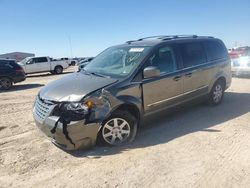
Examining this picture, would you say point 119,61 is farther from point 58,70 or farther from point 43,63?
point 58,70

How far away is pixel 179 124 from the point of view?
573 cm

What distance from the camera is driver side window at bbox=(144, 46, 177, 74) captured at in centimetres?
525

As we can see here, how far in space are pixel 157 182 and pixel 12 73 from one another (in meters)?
12.4

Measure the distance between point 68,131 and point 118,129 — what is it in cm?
92

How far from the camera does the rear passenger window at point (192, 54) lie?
5.90 m

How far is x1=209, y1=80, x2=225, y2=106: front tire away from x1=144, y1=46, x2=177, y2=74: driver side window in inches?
70.9

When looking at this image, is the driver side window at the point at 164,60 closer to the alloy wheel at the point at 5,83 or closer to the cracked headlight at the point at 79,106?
the cracked headlight at the point at 79,106

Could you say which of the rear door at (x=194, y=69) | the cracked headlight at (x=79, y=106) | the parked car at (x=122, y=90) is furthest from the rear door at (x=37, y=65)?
the cracked headlight at (x=79, y=106)

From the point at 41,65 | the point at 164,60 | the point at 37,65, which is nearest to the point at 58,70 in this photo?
the point at 41,65

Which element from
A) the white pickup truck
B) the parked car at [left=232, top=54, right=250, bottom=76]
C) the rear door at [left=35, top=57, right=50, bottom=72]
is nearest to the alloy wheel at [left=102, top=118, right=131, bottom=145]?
the parked car at [left=232, top=54, right=250, bottom=76]

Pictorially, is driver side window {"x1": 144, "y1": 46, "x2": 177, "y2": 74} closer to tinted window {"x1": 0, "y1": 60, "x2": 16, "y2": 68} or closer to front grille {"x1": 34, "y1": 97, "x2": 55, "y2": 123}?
front grille {"x1": 34, "y1": 97, "x2": 55, "y2": 123}

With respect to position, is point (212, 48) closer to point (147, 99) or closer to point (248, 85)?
point (147, 99)

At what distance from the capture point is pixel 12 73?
45.8ft

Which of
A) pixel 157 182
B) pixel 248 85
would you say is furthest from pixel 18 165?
pixel 248 85
